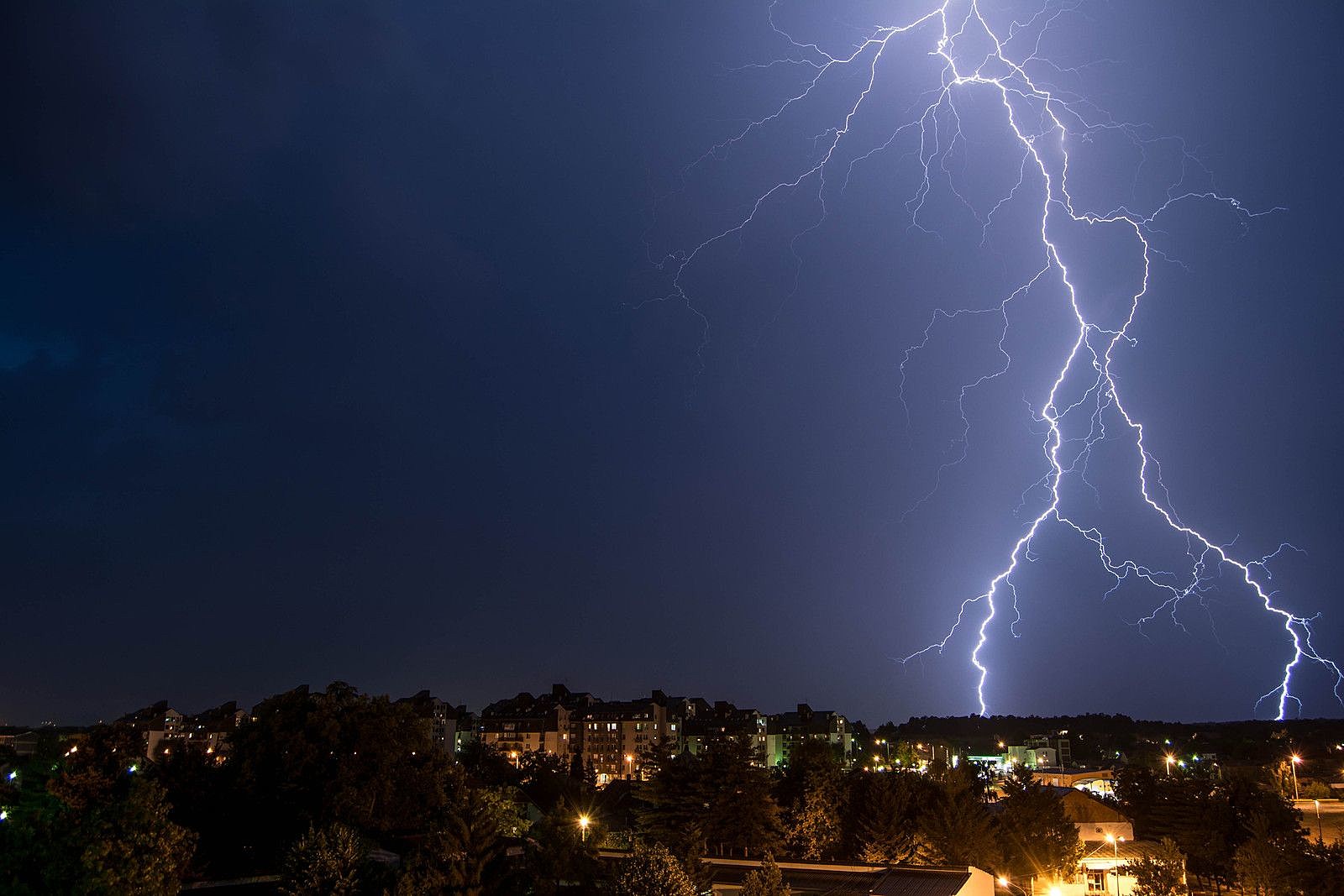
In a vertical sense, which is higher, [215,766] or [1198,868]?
[215,766]

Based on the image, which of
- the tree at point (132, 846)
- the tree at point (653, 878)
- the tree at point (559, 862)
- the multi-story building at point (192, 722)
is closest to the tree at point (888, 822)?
the tree at point (559, 862)

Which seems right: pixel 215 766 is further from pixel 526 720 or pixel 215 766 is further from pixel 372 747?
pixel 526 720

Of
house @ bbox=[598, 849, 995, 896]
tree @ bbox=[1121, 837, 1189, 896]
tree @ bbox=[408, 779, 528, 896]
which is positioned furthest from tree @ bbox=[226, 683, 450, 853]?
tree @ bbox=[1121, 837, 1189, 896]

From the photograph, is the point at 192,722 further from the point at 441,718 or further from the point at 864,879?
the point at 864,879

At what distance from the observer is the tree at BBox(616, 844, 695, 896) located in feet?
49.1

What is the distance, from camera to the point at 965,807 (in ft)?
80.0

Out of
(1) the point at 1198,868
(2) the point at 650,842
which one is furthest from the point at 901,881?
(1) the point at 1198,868

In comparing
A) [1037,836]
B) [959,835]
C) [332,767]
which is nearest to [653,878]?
[959,835]

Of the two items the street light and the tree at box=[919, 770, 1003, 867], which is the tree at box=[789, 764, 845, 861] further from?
the street light

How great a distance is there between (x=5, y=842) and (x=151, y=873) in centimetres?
218

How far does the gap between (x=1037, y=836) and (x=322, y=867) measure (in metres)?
20.4

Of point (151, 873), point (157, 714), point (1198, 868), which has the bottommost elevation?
point (1198, 868)

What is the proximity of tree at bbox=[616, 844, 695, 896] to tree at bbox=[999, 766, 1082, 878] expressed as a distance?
49.0 ft

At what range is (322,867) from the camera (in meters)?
16.0
